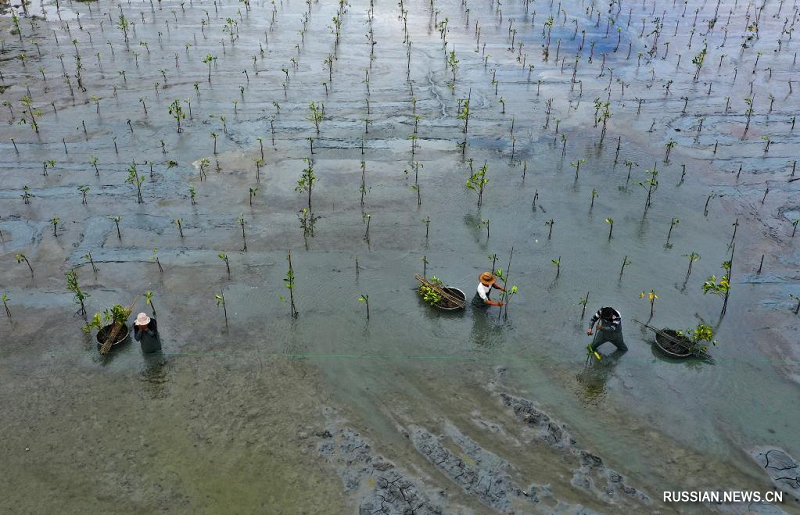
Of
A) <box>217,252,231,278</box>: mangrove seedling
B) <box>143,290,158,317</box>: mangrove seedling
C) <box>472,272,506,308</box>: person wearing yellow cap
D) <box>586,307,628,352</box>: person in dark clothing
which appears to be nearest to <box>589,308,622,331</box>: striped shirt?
<box>586,307,628,352</box>: person in dark clothing

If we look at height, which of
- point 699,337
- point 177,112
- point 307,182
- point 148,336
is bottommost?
point 148,336

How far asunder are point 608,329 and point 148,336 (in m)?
6.01

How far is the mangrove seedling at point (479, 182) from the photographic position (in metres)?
11.5

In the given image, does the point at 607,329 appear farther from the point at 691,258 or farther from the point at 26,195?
the point at 26,195

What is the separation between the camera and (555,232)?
423 inches

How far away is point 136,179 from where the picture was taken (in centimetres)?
1191

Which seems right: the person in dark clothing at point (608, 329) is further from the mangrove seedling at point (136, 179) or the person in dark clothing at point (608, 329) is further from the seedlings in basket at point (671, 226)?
the mangrove seedling at point (136, 179)

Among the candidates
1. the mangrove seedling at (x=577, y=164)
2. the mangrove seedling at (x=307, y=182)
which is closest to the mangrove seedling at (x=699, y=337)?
the mangrove seedling at (x=577, y=164)

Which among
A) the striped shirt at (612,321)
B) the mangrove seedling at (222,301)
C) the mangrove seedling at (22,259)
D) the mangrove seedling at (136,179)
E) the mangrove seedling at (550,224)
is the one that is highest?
the mangrove seedling at (136,179)

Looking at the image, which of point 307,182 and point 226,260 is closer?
point 226,260

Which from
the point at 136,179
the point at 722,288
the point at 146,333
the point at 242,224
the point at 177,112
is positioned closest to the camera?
the point at 146,333

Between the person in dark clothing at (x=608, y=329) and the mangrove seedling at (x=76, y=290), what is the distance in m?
7.05

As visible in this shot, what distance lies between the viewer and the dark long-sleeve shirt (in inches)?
308

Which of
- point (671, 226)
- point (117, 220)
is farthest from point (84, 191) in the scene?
point (671, 226)
